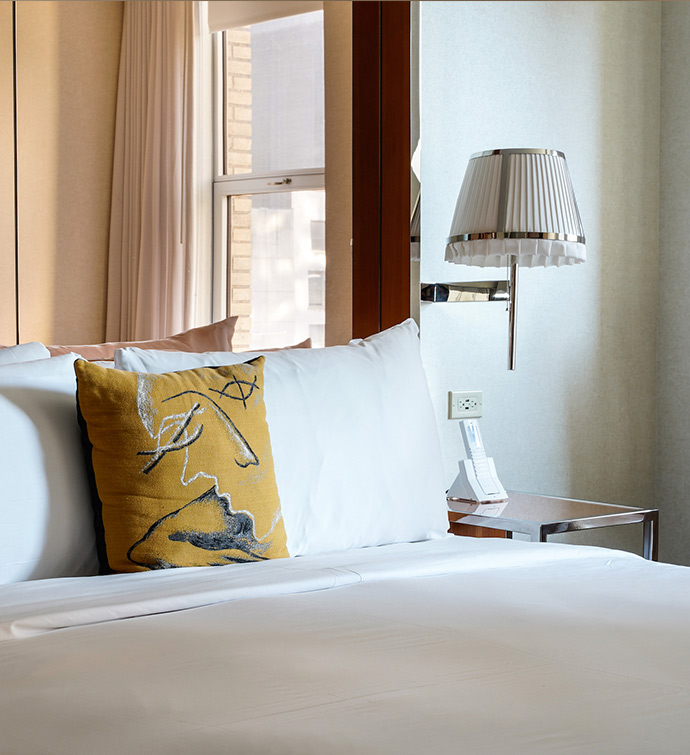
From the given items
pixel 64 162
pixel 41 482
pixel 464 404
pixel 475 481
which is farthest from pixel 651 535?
pixel 64 162

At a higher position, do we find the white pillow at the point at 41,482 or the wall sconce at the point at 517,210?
the wall sconce at the point at 517,210

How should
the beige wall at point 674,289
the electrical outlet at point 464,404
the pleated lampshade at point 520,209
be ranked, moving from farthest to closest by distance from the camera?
the beige wall at point 674,289
the electrical outlet at point 464,404
the pleated lampshade at point 520,209

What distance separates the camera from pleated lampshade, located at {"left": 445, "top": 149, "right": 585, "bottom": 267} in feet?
7.76

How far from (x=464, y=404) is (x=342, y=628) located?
154cm

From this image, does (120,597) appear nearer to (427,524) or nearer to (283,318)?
(427,524)

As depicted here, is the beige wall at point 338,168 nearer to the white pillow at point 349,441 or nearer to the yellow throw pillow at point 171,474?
the white pillow at point 349,441

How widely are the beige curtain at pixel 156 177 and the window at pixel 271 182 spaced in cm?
8

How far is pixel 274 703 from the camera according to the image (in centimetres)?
97

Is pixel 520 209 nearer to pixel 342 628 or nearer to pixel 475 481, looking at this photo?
pixel 475 481

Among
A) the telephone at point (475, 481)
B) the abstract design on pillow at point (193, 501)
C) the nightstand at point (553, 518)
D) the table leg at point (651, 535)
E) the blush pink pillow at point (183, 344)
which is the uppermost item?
the blush pink pillow at point (183, 344)

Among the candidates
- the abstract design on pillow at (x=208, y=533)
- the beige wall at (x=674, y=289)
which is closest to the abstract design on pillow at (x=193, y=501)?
the abstract design on pillow at (x=208, y=533)

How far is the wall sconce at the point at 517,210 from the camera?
2367mm

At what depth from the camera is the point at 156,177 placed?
2.25 metres

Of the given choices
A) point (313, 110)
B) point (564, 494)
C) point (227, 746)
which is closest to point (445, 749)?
point (227, 746)
